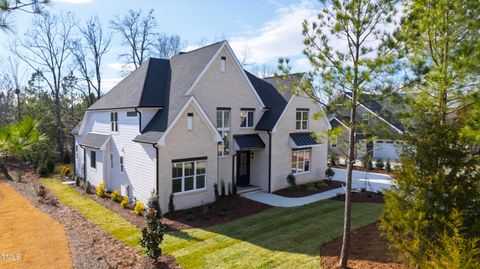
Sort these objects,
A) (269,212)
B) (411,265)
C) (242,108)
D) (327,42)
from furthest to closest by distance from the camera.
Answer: (242,108)
(269,212)
(327,42)
(411,265)

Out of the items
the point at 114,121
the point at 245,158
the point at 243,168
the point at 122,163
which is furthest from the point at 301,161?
the point at 114,121

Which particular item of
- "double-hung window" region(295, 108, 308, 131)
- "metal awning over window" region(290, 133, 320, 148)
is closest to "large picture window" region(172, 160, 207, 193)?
"metal awning over window" region(290, 133, 320, 148)

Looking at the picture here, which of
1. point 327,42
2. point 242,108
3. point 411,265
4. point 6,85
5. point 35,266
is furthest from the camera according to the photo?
point 6,85

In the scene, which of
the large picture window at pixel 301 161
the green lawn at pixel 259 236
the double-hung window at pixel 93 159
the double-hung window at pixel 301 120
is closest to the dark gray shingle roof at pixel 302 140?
the double-hung window at pixel 301 120

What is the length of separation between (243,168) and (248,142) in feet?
7.37

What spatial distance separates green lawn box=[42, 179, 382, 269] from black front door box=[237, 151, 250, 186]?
499cm

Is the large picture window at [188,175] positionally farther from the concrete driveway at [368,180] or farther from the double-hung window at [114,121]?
the concrete driveway at [368,180]

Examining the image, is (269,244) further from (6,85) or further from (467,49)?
(6,85)

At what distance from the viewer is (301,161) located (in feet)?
72.9

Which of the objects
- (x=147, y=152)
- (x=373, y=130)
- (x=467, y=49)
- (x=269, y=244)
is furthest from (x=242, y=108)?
(x=467, y=49)

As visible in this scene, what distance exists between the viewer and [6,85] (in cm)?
3862

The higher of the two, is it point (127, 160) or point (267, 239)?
point (127, 160)

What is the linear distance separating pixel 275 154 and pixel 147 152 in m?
8.57

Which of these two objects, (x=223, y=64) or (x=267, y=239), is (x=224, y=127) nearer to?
(x=223, y=64)
